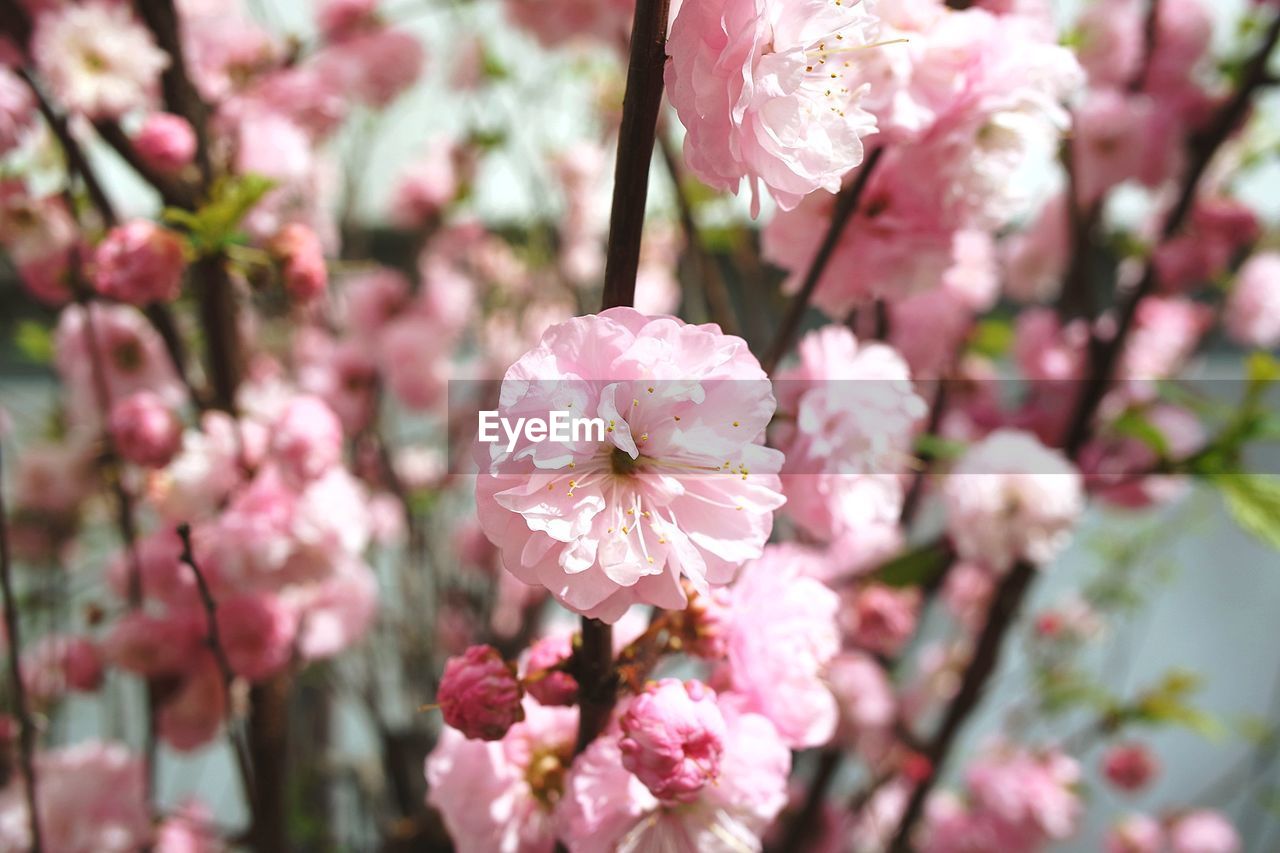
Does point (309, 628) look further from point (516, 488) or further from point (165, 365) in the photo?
point (516, 488)

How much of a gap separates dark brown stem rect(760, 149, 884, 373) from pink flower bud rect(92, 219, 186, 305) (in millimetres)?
350

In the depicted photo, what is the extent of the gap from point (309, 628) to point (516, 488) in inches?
19.6

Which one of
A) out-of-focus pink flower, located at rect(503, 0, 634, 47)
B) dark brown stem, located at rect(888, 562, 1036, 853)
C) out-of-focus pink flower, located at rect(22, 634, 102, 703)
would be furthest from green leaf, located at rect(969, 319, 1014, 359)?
out-of-focus pink flower, located at rect(22, 634, 102, 703)

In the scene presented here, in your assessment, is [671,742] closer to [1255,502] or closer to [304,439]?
[304,439]

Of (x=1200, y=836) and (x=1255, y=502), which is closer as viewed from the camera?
(x=1255, y=502)

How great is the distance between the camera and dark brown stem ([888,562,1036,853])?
2.52 feet

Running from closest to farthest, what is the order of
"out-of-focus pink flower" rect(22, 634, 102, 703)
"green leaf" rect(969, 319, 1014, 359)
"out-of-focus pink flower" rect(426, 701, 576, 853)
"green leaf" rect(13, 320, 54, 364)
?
1. "out-of-focus pink flower" rect(426, 701, 576, 853)
2. "out-of-focus pink flower" rect(22, 634, 102, 703)
3. "green leaf" rect(13, 320, 54, 364)
4. "green leaf" rect(969, 319, 1014, 359)

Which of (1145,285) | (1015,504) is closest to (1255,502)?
(1015,504)

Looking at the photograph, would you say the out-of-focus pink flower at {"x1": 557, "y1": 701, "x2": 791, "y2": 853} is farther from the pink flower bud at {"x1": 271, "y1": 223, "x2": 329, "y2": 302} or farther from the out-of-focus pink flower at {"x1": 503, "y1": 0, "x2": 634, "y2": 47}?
the out-of-focus pink flower at {"x1": 503, "y1": 0, "x2": 634, "y2": 47}

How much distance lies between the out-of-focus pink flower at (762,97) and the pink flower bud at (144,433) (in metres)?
0.43

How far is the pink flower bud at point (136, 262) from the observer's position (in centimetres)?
48

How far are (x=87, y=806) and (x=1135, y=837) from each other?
4.70ft

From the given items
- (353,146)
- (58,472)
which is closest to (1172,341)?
(353,146)

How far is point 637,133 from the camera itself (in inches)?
10.8
